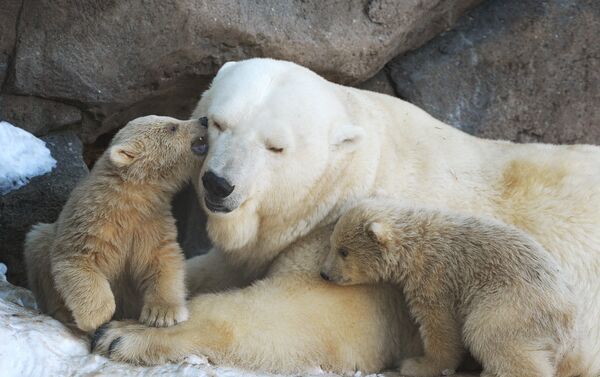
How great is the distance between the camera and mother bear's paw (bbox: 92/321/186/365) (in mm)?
3947

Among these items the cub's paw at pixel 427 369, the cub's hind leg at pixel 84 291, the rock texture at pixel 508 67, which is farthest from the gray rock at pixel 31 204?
the rock texture at pixel 508 67

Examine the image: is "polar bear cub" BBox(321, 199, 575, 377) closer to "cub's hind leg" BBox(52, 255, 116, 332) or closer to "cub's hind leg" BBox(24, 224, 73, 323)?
"cub's hind leg" BBox(52, 255, 116, 332)

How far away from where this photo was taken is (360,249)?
444 centimetres

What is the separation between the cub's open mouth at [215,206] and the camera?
4.11m

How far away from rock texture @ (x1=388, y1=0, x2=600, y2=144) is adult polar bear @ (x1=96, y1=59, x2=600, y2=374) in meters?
1.47

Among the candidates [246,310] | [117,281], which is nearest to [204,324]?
[246,310]

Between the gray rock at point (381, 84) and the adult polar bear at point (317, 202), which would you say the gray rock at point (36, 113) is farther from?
the gray rock at point (381, 84)

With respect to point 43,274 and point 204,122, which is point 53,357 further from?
point 204,122

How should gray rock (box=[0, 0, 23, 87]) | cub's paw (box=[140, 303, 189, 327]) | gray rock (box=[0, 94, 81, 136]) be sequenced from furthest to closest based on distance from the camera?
gray rock (box=[0, 94, 81, 136]) → gray rock (box=[0, 0, 23, 87]) → cub's paw (box=[140, 303, 189, 327])

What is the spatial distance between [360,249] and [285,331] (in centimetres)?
57

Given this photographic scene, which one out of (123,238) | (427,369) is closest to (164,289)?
(123,238)

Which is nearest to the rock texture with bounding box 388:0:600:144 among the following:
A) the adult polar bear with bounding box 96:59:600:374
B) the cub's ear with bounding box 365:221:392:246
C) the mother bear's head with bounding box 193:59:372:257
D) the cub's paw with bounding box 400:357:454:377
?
the adult polar bear with bounding box 96:59:600:374

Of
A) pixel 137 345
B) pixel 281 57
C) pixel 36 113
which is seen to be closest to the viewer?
pixel 137 345

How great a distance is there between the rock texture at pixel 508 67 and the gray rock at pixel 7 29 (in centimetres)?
264
